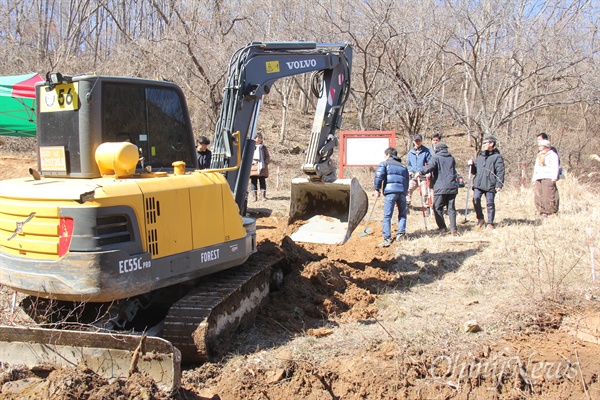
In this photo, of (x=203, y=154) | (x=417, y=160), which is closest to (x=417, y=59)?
(x=417, y=160)

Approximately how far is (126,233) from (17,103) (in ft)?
38.7

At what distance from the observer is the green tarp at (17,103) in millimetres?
13781

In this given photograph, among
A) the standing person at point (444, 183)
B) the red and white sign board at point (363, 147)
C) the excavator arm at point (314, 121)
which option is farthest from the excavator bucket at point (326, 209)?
the red and white sign board at point (363, 147)

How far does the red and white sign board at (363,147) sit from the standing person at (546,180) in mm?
3847

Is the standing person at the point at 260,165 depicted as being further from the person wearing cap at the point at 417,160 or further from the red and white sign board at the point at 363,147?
the person wearing cap at the point at 417,160

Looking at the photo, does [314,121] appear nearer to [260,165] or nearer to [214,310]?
[214,310]

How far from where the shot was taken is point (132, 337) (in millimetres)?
4066

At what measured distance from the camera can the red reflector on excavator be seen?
4328 millimetres

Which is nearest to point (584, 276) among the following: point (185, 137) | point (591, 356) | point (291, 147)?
point (591, 356)

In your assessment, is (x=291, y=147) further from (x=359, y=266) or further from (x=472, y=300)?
(x=472, y=300)

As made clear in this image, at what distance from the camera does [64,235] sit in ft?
14.3

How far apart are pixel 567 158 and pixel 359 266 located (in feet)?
53.3

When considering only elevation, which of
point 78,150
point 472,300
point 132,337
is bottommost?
point 472,300

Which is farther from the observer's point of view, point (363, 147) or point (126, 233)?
point (363, 147)
